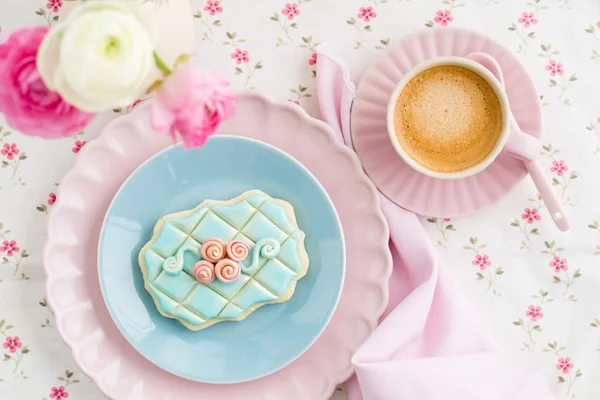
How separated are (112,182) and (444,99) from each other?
0.51 meters

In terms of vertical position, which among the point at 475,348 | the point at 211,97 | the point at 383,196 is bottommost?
the point at 475,348

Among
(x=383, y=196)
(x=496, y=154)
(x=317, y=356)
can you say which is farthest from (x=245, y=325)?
(x=496, y=154)

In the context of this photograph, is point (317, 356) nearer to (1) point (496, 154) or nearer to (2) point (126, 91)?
(1) point (496, 154)

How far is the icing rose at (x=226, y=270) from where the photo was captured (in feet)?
2.79

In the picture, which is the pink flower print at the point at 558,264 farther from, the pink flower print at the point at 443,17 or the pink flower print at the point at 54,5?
the pink flower print at the point at 54,5

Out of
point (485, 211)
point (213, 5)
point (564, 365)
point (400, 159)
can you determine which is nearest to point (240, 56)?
point (213, 5)

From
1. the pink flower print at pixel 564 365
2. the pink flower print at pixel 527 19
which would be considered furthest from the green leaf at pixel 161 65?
the pink flower print at pixel 564 365

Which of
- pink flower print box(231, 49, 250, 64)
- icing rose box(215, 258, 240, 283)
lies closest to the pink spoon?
pink flower print box(231, 49, 250, 64)

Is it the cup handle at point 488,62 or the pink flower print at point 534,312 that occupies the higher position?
the cup handle at point 488,62

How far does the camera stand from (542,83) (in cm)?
98

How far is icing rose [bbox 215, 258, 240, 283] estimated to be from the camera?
85 cm

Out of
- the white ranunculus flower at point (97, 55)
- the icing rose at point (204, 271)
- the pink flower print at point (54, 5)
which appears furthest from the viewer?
the pink flower print at point (54, 5)

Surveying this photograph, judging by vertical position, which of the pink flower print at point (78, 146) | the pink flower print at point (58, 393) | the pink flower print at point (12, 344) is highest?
the pink flower print at point (78, 146)

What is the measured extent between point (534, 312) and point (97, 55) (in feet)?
2.65
